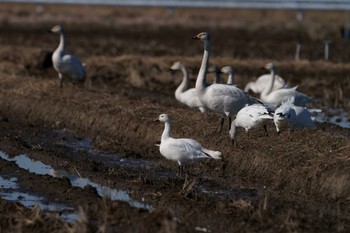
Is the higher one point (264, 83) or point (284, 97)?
point (284, 97)

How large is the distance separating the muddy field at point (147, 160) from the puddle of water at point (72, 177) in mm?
27

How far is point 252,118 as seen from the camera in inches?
595

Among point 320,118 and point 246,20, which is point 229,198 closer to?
point 320,118

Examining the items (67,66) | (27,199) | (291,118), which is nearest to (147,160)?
(291,118)

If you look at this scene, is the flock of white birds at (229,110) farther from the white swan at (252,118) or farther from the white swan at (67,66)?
the white swan at (67,66)

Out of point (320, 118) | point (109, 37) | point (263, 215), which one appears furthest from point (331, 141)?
point (109, 37)

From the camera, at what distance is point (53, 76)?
91.1ft

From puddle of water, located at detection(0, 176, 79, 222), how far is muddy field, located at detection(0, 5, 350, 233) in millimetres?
26

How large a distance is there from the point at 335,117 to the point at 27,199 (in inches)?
423

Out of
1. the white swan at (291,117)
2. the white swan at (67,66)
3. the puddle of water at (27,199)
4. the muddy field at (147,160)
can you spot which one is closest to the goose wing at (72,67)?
the white swan at (67,66)

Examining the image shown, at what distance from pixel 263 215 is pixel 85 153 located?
633cm

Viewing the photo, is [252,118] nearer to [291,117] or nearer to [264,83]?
[291,117]

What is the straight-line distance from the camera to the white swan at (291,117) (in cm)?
1506

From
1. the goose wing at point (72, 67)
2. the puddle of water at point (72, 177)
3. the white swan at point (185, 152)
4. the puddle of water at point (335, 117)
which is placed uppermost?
the white swan at point (185, 152)
